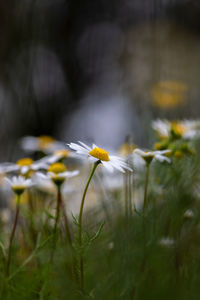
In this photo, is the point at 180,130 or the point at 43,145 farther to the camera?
the point at 43,145

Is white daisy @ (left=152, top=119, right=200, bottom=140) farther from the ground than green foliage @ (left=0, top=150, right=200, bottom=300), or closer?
farther from the ground

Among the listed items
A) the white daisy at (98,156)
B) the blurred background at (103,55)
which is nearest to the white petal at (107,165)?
A: the white daisy at (98,156)

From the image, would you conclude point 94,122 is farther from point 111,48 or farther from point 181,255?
point 111,48

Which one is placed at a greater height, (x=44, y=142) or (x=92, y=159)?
(x=92, y=159)

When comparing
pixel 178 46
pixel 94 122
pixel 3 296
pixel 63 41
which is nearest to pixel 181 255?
pixel 3 296

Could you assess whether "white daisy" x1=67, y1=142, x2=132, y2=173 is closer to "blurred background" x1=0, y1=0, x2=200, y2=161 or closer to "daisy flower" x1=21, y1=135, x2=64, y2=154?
"daisy flower" x1=21, y1=135, x2=64, y2=154

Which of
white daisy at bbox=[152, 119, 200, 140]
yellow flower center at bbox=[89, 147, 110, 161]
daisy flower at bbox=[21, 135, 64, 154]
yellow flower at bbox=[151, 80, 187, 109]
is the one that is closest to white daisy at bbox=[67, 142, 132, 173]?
yellow flower center at bbox=[89, 147, 110, 161]

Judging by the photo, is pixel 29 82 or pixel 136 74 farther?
pixel 136 74

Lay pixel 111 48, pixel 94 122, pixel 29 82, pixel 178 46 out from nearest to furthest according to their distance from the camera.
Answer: pixel 29 82 < pixel 94 122 < pixel 178 46 < pixel 111 48

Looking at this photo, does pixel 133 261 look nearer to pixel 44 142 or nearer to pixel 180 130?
pixel 180 130

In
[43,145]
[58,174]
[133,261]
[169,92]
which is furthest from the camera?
[169,92]

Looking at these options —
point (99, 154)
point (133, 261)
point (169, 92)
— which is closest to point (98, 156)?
point (99, 154)
